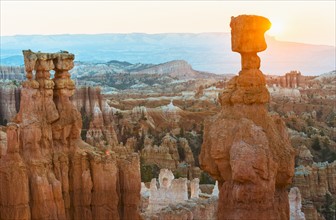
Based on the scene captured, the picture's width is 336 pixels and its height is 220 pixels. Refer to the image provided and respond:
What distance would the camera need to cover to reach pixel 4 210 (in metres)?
11.8

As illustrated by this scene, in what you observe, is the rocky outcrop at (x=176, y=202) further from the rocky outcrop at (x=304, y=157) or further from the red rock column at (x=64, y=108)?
the rocky outcrop at (x=304, y=157)

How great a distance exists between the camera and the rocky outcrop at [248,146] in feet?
25.0

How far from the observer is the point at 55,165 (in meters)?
12.5

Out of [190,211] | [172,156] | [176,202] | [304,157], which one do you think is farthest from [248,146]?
[304,157]

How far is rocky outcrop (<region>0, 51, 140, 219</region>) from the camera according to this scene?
38.8 feet

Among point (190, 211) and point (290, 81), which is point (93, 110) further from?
point (290, 81)

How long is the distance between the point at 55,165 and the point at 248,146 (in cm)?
580

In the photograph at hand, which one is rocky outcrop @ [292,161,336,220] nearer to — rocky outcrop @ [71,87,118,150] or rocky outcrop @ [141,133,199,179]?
rocky outcrop @ [141,133,199,179]

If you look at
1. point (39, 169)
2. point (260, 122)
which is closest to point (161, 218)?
point (39, 169)

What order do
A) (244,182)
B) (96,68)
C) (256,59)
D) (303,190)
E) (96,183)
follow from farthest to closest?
(96,68), (303,190), (96,183), (256,59), (244,182)

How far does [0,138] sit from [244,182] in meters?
7.06

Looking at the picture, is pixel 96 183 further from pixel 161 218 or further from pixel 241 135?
pixel 241 135

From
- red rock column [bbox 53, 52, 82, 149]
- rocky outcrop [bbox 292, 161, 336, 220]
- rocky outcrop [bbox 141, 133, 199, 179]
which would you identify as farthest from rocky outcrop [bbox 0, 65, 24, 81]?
red rock column [bbox 53, 52, 82, 149]

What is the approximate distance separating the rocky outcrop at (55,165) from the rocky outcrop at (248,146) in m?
4.80
